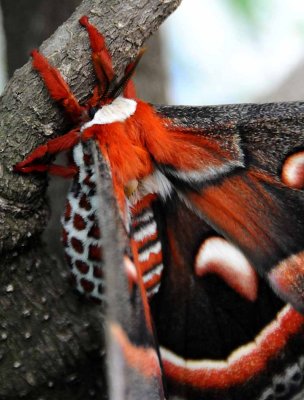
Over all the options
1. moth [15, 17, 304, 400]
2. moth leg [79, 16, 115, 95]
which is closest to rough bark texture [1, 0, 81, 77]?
moth [15, 17, 304, 400]

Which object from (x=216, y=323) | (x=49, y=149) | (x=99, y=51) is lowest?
(x=216, y=323)

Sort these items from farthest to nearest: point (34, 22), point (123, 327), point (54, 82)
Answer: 1. point (34, 22)
2. point (54, 82)
3. point (123, 327)

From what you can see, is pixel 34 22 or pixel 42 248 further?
pixel 34 22

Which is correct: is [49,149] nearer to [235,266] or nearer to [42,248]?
[42,248]

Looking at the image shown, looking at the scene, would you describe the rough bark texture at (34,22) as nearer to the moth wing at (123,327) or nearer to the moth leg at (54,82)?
the moth leg at (54,82)

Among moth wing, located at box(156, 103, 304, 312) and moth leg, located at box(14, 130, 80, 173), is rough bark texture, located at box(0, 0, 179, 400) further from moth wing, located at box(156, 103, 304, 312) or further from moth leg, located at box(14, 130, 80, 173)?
moth wing, located at box(156, 103, 304, 312)

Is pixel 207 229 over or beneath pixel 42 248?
beneath

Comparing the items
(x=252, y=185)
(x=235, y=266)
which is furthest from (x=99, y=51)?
(x=235, y=266)
